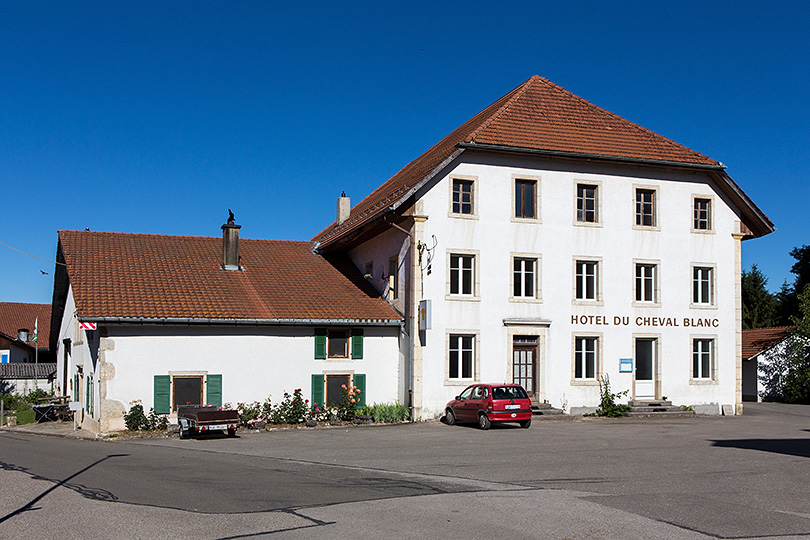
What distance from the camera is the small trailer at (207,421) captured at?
22.2 meters

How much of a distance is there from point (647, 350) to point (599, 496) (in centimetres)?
1938

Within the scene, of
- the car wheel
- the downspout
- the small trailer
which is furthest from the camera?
the downspout

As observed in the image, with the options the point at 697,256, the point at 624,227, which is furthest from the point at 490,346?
the point at 697,256

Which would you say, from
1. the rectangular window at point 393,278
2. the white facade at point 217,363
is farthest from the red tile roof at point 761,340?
the white facade at point 217,363

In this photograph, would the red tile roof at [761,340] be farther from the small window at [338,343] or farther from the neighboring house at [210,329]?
the small window at [338,343]

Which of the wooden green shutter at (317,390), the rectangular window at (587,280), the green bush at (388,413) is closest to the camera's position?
the green bush at (388,413)

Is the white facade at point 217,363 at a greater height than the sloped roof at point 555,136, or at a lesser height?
lesser

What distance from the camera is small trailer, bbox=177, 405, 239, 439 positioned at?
22.2 m

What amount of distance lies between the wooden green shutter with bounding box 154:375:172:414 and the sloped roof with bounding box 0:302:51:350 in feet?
136

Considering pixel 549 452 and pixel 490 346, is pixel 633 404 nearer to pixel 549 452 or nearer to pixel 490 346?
pixel 490 346

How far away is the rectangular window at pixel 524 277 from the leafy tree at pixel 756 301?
39.3 m

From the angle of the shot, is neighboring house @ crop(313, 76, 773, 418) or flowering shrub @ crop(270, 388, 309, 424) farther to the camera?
neighboring house @ crop(313, 76, 773, 418)

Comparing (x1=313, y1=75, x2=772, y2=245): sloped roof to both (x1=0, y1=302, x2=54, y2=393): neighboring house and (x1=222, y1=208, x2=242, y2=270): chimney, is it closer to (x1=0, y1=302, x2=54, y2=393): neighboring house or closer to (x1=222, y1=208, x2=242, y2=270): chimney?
(x1=222, y1=208, x2=242, y2=270): chimney

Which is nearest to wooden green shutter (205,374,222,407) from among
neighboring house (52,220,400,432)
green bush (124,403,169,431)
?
neighboring house (52,220,400,432)
